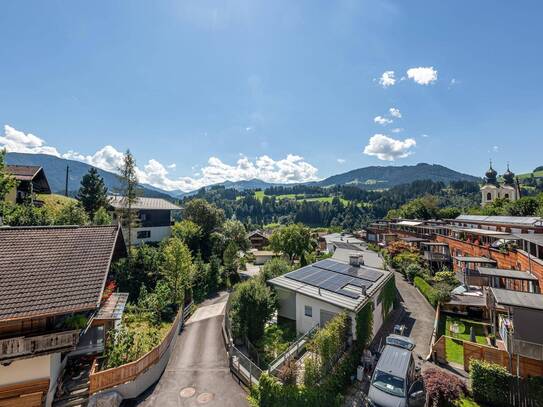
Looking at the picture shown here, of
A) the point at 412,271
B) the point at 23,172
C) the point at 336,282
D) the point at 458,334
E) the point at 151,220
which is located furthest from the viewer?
the point at 151,220

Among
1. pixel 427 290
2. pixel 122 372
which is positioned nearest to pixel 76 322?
pixel 122 372

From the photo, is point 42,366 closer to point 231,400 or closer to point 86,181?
point 231,400

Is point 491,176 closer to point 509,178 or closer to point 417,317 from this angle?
point 509,178

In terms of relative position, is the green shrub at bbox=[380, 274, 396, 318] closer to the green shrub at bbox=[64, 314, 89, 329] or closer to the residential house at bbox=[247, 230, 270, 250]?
the green shrub at bbox=[64, 314, 89, 329]

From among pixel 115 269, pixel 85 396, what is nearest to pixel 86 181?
pixel 115 269

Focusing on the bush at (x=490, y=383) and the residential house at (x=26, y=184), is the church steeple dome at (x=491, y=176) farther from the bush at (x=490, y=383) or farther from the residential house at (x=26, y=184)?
the residential house at (x=26, y=184)

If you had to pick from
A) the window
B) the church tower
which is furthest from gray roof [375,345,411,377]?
the church tower
